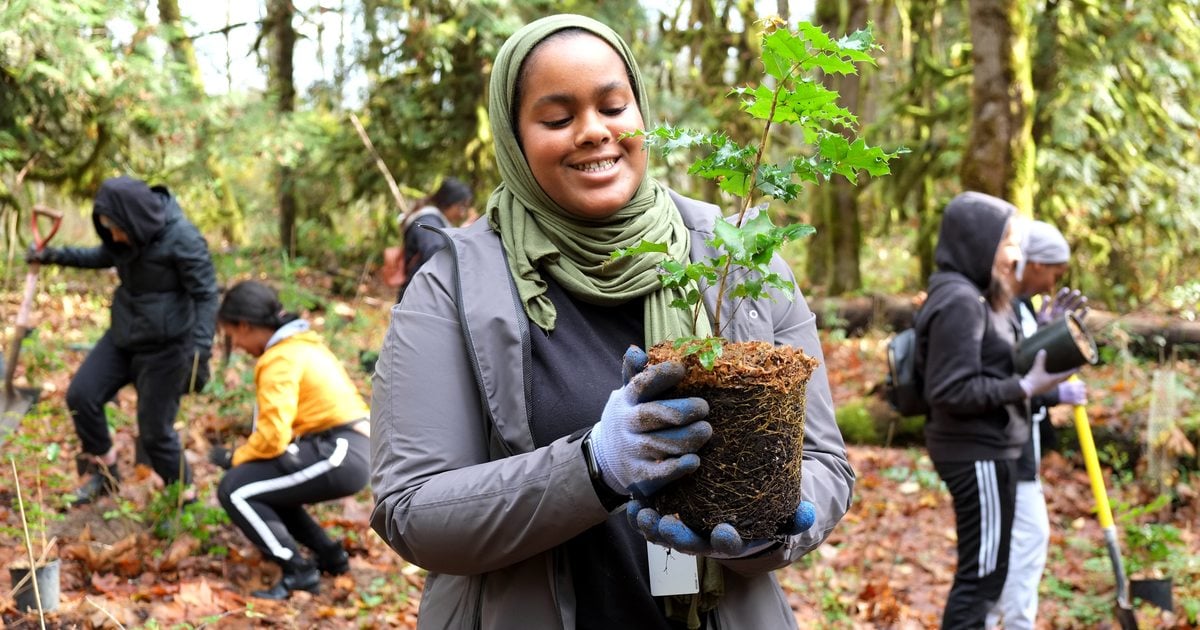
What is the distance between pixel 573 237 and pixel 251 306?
3.70 m

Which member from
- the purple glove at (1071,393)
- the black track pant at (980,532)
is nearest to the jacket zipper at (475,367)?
the black track pant at (980,532)

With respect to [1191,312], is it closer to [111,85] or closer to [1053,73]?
[1053,73]

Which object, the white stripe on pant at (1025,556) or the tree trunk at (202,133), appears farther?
the tree trunk at (202,133)

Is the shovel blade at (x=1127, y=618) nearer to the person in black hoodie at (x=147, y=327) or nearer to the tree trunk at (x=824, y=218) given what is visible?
the person in black hoodie at (x=147, y=327)

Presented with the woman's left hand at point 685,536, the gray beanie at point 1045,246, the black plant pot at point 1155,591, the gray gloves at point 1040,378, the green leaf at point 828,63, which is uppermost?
the green leaf at point 828,63

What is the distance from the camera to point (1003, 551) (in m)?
4.20

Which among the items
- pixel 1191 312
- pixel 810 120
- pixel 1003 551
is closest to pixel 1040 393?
pixel 1003 551

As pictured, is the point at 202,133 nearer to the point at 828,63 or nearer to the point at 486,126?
the point at 486,126

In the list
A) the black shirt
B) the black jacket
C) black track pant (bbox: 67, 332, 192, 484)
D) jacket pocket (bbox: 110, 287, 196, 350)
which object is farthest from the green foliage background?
the black shirt

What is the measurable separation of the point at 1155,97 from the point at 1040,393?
795 centimetres

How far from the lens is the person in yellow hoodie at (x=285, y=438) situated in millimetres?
5082

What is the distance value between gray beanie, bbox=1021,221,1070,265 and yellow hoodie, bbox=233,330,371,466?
3.62 metres

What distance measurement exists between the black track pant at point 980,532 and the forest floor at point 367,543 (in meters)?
0.92

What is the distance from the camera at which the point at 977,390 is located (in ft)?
13.6
